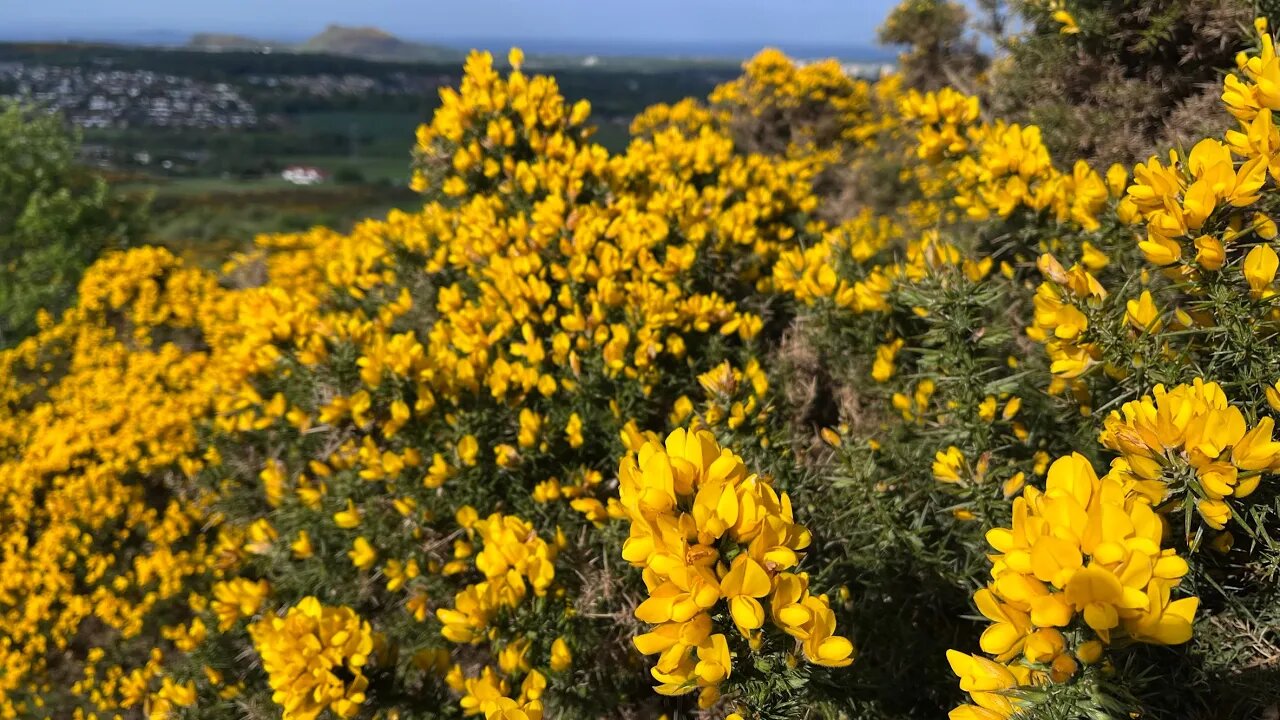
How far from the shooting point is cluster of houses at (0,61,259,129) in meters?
47.7

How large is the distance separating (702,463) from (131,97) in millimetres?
69389

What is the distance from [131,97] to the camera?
171 ft

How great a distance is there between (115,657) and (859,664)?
417 cm

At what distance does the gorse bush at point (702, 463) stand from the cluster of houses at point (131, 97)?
5805 cm

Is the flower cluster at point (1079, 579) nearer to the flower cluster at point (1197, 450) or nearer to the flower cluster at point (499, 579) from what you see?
the flower cluster at point (1197, 450)

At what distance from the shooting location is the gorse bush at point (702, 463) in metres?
0.90

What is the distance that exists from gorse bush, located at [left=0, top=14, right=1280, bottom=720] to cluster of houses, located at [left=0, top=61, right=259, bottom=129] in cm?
5805

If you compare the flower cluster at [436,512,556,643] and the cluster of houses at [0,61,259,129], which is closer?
the flower cluster at [436,512,556,643]

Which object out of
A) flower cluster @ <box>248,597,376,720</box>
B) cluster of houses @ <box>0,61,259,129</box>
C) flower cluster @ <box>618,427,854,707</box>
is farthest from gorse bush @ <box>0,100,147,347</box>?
cluster of houses @ <box>0,61,259,129</box>

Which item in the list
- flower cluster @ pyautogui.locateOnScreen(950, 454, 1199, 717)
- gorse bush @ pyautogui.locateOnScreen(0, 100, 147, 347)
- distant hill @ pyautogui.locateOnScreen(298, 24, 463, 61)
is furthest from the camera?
distant hill @ pyautogui.locateOnScreen(298, 24, 463, 61)

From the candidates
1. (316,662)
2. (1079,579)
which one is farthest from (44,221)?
(1079,579)

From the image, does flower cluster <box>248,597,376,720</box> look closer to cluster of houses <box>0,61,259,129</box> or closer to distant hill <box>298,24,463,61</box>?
cluster of houses <box>0,61,259,129</box>

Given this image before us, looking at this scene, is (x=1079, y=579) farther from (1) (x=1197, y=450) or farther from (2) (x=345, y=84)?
(2) (x=345, y=84)

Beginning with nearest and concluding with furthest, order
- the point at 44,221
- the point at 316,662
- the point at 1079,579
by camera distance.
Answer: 1. the point at 1079,579
2. the point at 316,662
3. the point at 44,221
